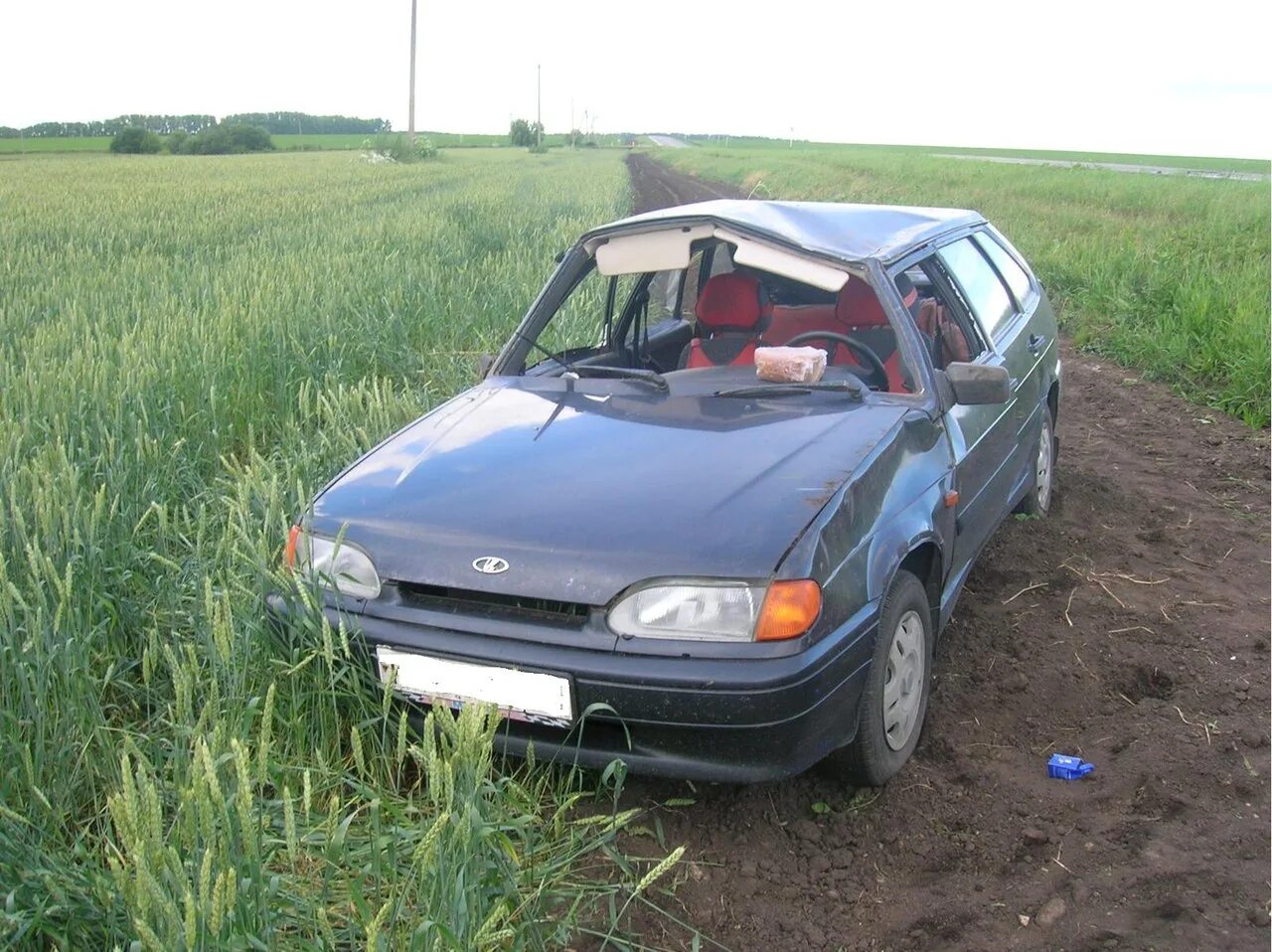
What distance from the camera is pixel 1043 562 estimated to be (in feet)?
16.8

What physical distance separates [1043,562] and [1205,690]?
125 cm

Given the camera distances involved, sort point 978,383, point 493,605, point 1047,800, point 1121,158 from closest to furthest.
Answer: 1. point 493,605
2. point 1047,800
3. point 978,383
4. point 1121,158

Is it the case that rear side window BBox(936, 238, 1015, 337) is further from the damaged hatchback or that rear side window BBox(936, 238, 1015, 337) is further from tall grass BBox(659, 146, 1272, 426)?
tall grass BBox(659, 146, 1272, 426)

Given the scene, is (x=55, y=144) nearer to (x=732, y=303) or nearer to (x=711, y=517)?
(x=732, y=303)

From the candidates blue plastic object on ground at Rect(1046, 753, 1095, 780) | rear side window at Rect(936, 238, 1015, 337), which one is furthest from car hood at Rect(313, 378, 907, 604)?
rear side window at Rect(936, 238, 1015, 337)

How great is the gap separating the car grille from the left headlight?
10 cm

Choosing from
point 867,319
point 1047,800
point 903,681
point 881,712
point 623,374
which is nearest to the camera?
point 881,712

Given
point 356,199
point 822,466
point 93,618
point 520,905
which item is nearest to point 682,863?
point 520,905

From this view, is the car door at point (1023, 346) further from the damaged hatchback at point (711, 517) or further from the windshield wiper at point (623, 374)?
the windshield wiper at point (623, 374)

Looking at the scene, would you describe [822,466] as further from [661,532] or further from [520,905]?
[520,905]

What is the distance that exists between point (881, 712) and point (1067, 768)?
68 cm

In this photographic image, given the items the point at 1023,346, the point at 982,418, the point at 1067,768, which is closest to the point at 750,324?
the point at 982,418

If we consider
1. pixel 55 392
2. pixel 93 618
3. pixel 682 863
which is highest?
pixel 55 392

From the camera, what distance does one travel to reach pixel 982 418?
4266 mm
